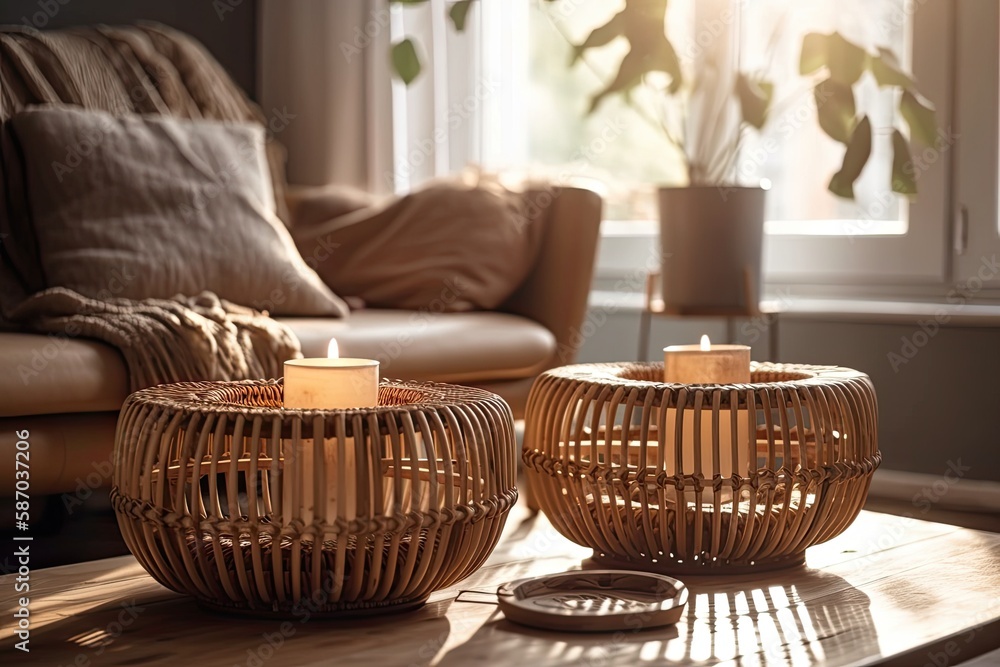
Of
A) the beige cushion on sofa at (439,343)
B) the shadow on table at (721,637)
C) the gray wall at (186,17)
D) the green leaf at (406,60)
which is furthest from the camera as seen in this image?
the gray wall at (186,17)

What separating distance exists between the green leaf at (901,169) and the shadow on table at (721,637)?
1.16m

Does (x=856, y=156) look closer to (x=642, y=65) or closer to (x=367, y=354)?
(x=642, y=65)

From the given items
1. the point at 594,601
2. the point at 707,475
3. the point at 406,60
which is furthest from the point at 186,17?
the point at 594,601

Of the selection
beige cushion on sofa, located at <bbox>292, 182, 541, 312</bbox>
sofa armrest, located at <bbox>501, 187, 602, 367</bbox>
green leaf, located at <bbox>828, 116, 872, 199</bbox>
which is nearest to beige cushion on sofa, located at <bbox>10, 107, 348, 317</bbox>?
beige cushion on sofa, located at <bbox>292, 182, 541, 312</bbox>

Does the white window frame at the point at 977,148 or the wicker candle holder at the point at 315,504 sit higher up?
the white window frame at the point at 977,148

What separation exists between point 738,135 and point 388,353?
2.77 ft

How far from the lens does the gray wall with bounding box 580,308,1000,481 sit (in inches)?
89.1

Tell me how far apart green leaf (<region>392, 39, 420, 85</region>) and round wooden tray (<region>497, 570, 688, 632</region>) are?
1.62m

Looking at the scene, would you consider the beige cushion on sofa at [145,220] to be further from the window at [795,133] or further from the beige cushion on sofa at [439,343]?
the window at [795,133]

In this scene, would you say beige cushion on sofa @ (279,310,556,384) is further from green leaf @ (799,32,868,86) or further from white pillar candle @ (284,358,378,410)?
white pillar candle @ (284,358,378,410)

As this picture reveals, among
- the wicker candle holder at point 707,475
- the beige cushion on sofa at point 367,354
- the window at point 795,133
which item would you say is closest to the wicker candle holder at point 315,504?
the wicker candle holder at point 707,475

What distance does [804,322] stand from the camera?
253 cm

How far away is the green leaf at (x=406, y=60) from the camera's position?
8.11 feet

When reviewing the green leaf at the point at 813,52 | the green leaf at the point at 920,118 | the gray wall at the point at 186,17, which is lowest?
the green leaf at the point at 920,118
